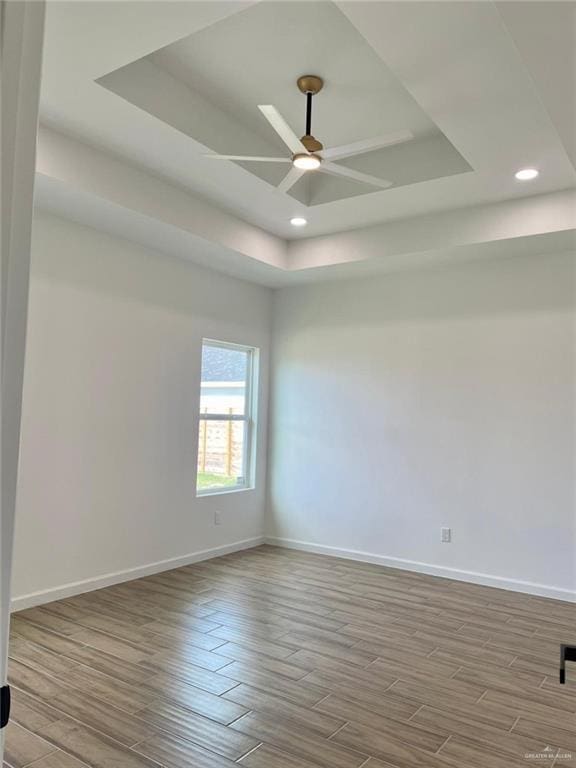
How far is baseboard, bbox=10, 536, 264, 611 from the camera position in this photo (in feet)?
11.9

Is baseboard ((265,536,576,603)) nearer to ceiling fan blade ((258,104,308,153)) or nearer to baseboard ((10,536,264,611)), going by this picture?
baseboard ((10,536,264,611))

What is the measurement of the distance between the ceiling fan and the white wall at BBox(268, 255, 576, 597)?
1.92 meters

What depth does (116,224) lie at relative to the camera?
3984 mm

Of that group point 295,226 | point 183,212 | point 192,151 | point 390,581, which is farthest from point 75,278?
point 390,581

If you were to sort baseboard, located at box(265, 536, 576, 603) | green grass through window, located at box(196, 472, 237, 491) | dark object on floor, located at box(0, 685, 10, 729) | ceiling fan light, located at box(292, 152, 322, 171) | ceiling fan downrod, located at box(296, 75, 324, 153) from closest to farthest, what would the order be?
dark object on floor, located at box(0, 685, 10, 729), ceiling fan light, located at box(292, 152, 322, 171), ceiling fan downrod, located at box(296, 75, 324, 153), baseboard, located at box(265, 536, 576, 603), green grass through window, located at box(196, 472, 237, 491)

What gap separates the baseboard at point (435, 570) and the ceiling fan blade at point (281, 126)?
3.57 metres

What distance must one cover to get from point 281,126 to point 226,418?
323cm

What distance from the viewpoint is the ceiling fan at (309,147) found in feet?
8.70

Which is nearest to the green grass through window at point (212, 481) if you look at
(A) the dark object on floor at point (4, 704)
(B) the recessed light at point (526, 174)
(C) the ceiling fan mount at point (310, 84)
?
(C) the ceiling fan mount at point (310, 84)

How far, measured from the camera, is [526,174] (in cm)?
362

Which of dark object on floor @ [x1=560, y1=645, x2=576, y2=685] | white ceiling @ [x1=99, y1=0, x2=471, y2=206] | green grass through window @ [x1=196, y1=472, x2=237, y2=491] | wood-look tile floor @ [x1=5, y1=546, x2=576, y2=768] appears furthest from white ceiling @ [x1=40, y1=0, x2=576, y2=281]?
wood-look tile floor @ [x1=5, y1=546, x2=576, y2=768]

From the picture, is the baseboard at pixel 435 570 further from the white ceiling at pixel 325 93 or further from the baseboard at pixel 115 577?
the white ceiling at pixel 325 93

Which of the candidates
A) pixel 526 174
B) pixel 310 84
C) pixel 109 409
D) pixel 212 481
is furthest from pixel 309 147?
pixel 212 481

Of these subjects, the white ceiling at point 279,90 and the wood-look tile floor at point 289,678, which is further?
the white ceiling at point 279,90
